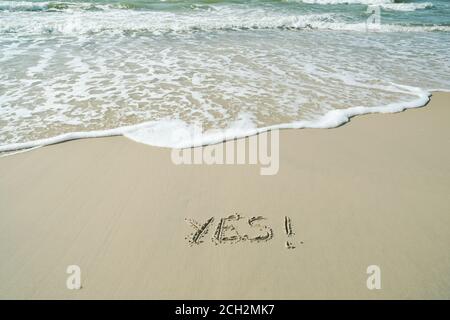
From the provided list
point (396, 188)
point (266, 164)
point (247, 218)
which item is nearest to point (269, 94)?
point (266, 164)

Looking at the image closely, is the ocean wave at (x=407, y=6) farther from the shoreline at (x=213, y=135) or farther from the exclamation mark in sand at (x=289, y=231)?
the exclamation mark in sand at (x=289, y=231)

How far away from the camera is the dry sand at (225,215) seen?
214 centimetres

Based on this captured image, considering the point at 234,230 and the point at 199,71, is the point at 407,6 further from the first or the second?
the point at 234,230

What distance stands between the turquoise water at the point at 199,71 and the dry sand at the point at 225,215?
706 mm

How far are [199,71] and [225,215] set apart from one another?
3.99 metres

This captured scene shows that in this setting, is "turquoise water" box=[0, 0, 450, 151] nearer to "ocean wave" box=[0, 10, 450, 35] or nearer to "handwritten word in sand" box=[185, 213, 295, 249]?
"ocean wave" box=[0, 10, 450, 35]

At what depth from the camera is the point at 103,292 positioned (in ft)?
6.84

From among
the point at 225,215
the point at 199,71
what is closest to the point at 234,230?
the point at 225,215

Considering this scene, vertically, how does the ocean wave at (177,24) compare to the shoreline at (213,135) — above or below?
above

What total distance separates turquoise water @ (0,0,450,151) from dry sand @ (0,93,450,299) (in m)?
0.71

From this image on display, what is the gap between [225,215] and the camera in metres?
2.69

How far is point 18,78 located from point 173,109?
9.82 feet

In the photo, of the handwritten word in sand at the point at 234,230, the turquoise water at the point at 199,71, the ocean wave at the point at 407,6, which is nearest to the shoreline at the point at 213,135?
the turquoise water at the point at 199,71

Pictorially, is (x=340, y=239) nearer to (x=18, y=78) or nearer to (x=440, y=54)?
(x=18, y=78)
